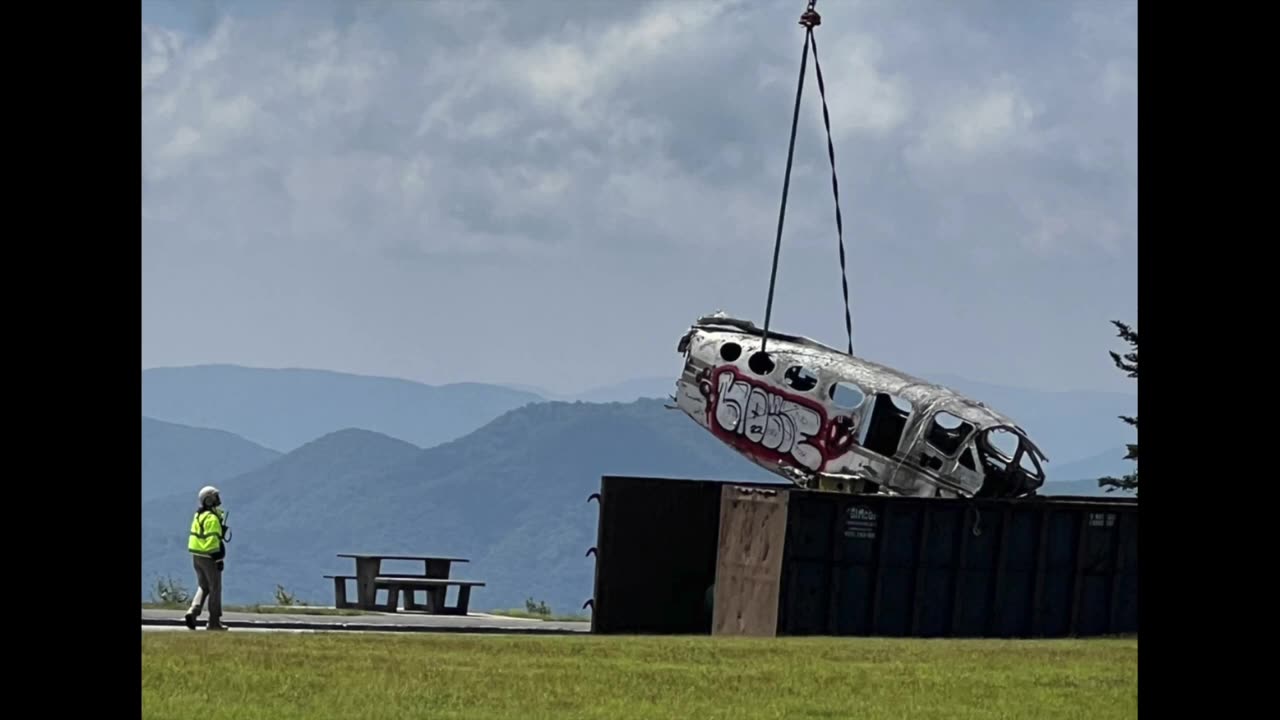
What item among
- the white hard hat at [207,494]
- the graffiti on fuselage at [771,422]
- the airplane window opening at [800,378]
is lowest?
the white hard hat at [207,494]

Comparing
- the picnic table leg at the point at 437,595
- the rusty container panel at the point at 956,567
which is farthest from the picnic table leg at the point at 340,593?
the rusty container panel at the point at 956,567

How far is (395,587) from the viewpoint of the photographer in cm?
3422

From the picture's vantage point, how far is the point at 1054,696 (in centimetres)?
1592

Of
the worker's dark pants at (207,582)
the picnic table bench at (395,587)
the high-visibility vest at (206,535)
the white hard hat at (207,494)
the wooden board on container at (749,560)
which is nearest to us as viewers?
the white hard hat at (207,494)

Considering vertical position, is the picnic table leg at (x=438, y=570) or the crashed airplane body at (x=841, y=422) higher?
the crashed airplane body at (x=841, y=422)

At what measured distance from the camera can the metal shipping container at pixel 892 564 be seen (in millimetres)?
24281

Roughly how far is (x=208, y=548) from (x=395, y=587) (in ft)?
35.1

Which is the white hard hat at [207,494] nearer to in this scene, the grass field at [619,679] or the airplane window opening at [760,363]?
the grass field at [619,679]

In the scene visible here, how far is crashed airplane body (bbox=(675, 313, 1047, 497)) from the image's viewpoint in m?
30.0
